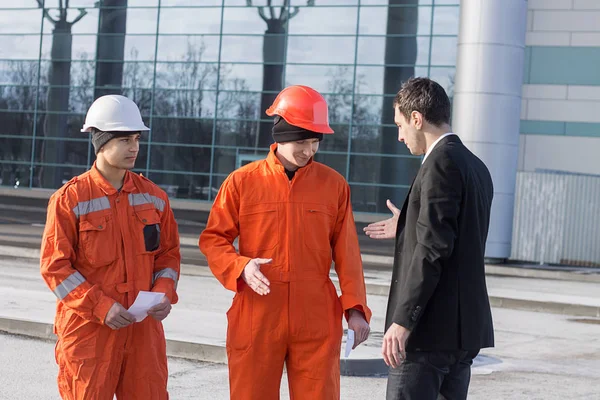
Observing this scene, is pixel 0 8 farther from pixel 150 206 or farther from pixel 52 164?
pixel 150 206

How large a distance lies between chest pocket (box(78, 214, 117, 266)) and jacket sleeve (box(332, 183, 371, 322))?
108 cm

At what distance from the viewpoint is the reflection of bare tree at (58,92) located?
42.9m

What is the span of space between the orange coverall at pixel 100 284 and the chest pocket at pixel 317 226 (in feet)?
2.29

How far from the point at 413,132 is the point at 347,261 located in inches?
34.4

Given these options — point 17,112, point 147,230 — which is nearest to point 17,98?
point 17,112

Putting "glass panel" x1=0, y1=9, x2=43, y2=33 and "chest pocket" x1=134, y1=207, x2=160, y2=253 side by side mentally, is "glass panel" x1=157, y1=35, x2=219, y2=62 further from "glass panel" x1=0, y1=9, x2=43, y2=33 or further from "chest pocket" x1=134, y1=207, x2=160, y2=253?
"chest pocket" x1=134, y1=207, x2=160, y2=253

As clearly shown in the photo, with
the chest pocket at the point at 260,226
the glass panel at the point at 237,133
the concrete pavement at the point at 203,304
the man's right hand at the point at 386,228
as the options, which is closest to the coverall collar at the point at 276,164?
the chest pocket at the point at 260,226

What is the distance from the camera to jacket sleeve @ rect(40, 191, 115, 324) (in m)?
4.60

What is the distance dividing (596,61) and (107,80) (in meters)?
22.2

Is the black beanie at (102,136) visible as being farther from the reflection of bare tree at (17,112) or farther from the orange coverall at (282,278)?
the reflection of bare tree at (17,112)

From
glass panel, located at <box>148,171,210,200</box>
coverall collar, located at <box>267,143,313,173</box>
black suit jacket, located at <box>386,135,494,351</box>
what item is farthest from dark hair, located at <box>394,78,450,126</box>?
glass panel, located at <box>148,171,210,200</box>

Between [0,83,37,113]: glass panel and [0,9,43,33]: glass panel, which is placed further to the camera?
[0,83,37,113]: glass panel

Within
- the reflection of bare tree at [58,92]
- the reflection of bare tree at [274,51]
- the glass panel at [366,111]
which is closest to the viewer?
the glass panel at [366,111]

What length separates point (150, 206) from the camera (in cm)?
491
